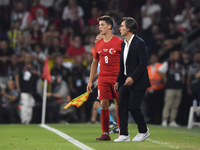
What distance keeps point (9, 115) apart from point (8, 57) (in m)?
2.38

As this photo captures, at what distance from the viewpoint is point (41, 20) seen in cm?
1848

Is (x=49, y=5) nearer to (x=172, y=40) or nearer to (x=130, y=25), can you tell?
(x=172, y=40)

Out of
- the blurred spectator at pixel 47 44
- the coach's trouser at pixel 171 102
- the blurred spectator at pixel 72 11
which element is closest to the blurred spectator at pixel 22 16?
the blurred spectator at pixel 47 44

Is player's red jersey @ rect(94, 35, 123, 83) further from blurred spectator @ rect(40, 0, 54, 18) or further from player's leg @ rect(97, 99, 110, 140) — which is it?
blurred spectator @ rect(40, 0, 54, 18)

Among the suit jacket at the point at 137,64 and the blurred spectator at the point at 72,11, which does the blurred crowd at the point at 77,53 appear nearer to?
the blurred spectator at the point at 72,11

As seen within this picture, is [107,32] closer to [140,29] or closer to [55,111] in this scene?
[55,111]

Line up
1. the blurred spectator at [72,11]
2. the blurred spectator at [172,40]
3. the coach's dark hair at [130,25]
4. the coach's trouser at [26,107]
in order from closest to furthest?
1. the coach's dark hair at [130,25]
2. the coach's trouser at [26,107]
3. the blurred spectator at [172,40]
4. the blurred spectator at [72,11]

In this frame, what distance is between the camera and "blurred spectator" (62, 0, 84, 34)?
18406 mm

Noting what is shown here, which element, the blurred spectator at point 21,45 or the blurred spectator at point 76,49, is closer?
the blurred spectator at point 21,45

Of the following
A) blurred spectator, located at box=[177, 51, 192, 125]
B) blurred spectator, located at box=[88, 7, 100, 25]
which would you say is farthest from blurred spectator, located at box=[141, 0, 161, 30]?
blurred spectator, located at box=[177, 51, 192, 125]

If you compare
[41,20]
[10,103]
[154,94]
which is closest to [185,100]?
[154,94]

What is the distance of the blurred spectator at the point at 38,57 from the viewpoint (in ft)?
52.2

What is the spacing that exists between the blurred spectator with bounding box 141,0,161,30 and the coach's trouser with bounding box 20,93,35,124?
575 centimetres

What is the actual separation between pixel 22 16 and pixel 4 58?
3174 millimetres
